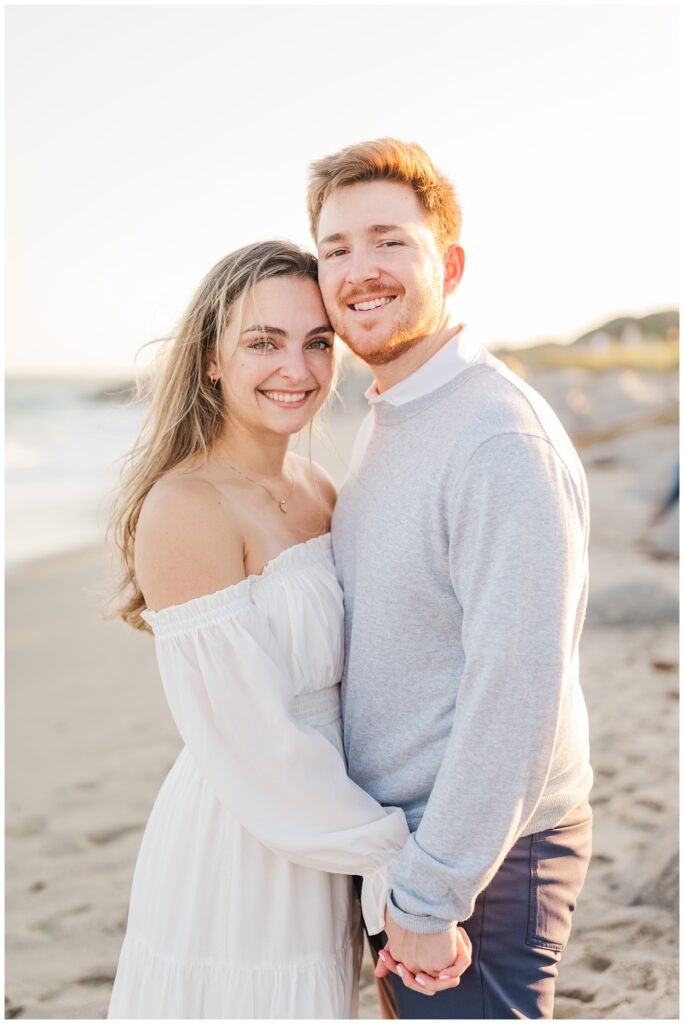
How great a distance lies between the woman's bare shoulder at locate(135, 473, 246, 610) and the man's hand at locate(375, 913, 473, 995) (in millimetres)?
874

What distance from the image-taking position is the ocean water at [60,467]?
11.1 meters

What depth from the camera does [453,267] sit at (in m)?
2.58

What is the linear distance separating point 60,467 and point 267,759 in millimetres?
15903

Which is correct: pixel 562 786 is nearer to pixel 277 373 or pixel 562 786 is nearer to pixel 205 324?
pixel 277 373

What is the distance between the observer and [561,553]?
191cm

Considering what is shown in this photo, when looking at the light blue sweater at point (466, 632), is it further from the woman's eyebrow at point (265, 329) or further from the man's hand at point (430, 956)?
the woman's eyebrow at point (265, 329)

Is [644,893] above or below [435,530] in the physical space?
below

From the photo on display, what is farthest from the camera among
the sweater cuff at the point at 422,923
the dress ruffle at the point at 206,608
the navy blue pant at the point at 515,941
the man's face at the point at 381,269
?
the man's face at the point at 381,269

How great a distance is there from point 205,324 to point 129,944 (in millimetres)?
1666

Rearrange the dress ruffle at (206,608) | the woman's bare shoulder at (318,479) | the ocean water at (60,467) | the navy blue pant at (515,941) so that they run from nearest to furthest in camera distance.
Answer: the navy blue pant at (515,941) < the dress ruffle at (206,608) < the woman's bare shoulder at (318,479) < the ocean water at (60,467)

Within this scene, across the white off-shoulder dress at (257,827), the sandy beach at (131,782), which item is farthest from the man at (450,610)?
the sandy beach at (131,782)

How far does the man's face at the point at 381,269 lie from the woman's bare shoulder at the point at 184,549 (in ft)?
1.86

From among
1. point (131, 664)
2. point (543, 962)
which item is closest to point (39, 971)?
point (543, 962)

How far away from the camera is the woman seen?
7.30 feet
